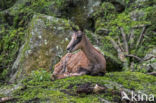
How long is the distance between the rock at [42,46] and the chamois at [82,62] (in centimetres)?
171

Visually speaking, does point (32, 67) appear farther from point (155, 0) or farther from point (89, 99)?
point (155, 0)

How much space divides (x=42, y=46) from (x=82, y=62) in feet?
9.09

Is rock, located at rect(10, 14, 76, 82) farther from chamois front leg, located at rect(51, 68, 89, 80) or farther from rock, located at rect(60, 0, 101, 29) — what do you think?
rock, located at rect(60, 0, 101, 29)

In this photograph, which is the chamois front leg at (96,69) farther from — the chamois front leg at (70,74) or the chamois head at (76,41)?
the chamois head at (76,41)

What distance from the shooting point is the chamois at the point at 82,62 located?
4.77 meters

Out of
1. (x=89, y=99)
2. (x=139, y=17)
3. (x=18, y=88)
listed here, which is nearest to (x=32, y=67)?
(x=18, y=88)

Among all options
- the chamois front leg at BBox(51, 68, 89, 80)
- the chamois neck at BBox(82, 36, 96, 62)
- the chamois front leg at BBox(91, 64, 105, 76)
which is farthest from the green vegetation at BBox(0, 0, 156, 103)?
the chamois neck at BBox(82, 36, 96, 62)

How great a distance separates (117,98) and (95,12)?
9.74 m

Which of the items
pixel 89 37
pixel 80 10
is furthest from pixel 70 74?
pixel 80 10

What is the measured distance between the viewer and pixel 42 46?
7398mm

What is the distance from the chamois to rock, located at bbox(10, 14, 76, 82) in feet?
5.61

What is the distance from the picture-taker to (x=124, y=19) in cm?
1162

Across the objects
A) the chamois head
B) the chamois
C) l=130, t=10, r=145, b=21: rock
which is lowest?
the chamois

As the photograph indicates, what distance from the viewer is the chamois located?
4.77 metres
